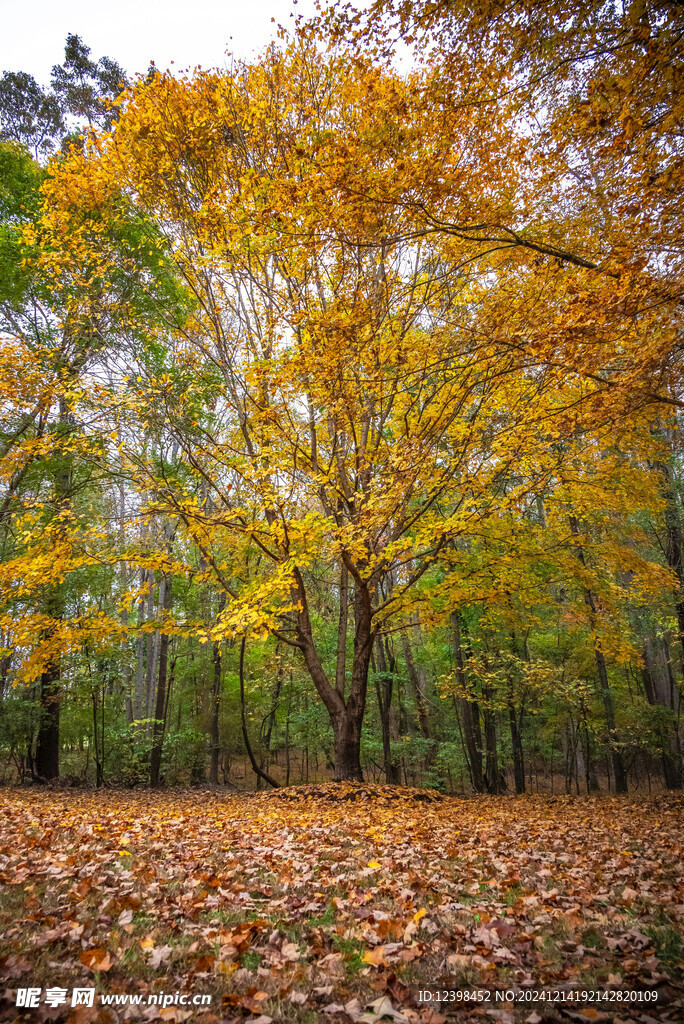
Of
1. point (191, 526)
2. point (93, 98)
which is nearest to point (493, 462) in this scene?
point (191, 526)

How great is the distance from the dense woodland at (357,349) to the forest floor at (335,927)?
133 inches

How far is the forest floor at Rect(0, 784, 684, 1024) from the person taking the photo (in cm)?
223

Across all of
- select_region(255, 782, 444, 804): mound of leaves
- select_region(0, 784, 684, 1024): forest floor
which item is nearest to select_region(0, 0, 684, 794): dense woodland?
select_region(255, 782, 444, 804): mound of leaves

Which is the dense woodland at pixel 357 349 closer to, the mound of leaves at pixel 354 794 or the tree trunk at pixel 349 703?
the tree trunk at pixel 349 703

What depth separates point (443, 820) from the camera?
293 inches

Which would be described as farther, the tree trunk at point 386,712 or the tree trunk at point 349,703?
the tree trunk at point 386,712

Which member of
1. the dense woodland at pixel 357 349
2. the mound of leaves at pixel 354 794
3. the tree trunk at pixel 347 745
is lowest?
the mound of leaves at pixel 354 794

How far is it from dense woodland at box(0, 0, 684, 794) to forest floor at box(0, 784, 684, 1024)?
11.1 feet

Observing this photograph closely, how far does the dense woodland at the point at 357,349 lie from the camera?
5176 millimetres

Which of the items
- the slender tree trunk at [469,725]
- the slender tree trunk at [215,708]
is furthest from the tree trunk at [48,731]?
the slender tree trunk at [469,725]

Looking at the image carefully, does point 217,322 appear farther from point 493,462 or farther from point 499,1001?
point 499,1001

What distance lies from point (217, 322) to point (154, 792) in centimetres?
1326

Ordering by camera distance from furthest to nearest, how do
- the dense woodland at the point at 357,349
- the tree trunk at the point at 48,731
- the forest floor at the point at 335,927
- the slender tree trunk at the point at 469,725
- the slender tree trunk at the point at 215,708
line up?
the slender tree trunk at the point at 215,708
the slender tree trunk at the point at 469,725
the tree trunk at the point at 48,731
the dense woodland at the point at 357,349
the forest floor at the point at 335,927

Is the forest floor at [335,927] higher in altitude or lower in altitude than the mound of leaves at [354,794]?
higher
